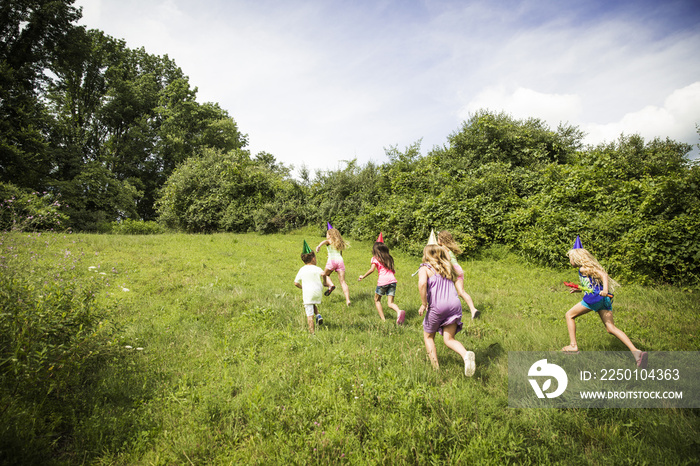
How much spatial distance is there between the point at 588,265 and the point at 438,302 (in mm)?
2554

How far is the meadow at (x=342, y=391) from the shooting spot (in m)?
2.88

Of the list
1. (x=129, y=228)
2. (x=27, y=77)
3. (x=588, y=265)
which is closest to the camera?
(x=588, y=265)

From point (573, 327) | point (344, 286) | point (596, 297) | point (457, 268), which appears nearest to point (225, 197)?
point (344, 286)

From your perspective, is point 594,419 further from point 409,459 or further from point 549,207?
point 549,207

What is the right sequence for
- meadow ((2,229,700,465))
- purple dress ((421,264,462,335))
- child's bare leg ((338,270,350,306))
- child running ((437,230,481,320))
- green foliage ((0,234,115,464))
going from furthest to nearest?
child's bare leg ((338,270,350,306)) → child running ((437,230,481,320)) → purple dress ((421,264,462,335)) → meadow ((2,229,700,465)) → green foliage ((0,234,115,464))

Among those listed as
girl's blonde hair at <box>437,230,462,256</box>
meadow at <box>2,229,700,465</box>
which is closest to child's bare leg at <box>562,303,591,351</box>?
meadow at <box>2,229,700,465</box>

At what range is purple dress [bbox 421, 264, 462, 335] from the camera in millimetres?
4293

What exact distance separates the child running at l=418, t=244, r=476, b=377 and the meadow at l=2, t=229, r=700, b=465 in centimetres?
38

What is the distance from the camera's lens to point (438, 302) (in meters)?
4.33

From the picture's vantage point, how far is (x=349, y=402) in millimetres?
3586

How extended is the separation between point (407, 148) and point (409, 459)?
2227 centimetres

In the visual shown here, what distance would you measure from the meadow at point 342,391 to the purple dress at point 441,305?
61cm

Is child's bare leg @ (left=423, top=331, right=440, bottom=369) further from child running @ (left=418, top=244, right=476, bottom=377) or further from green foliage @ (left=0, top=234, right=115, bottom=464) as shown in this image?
green foliage @ (left=0, top=234, right=115, bottom=464)

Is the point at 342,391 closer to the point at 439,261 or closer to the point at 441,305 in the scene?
the point at 441,305
